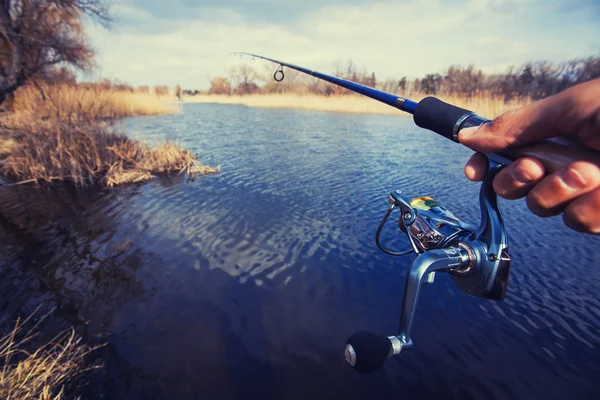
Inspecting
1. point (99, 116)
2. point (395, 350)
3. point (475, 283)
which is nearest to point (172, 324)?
point (395, 350)

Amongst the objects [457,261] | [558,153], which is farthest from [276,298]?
[558,153]

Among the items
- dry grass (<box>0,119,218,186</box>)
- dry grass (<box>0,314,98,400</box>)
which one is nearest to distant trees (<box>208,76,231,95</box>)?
dry grass (<box>0,119,218,186</box>)

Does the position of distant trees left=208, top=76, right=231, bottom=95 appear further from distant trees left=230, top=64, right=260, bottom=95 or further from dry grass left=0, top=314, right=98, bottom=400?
dry grass left=0, top=314, right=98, bottom=400

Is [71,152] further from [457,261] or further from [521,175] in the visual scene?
[521,175]

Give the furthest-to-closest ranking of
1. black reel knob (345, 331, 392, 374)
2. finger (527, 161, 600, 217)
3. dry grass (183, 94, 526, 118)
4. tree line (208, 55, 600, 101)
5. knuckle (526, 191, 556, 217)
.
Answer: tree line (208, 55, 600, 101), dry grass (183, 94, 526, 118), black reel knob (345, 331, 392, 374), knuckle (526, 191, 556, 217), finger (527, 161, 600, 217)

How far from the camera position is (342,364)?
3.14 meters

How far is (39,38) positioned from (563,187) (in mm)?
16313

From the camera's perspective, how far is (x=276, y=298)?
400 cm

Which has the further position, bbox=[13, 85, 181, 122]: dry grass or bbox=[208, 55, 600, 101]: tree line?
bbox=[208, 55, 600, 101]: tree line

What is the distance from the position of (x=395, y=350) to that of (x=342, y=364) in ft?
6.84

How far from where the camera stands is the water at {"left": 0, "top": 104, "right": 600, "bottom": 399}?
2973mm

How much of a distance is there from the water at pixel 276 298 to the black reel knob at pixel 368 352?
6.25 feet

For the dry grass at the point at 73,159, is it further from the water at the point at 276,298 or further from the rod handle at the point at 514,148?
the rod handle at the point at 514,148

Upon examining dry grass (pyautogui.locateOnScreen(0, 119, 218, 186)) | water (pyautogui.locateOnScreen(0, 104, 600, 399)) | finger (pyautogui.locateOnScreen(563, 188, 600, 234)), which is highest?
finger (pyautogui.locateOnScreen(563, 188, 600, 234))
